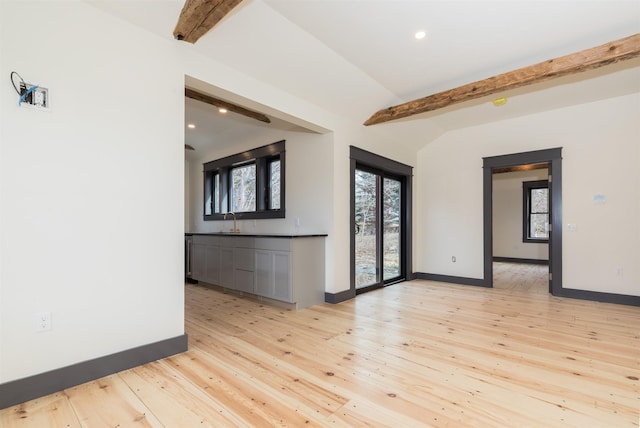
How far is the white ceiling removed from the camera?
2.51m

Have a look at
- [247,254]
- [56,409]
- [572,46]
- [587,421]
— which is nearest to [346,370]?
[587,421]

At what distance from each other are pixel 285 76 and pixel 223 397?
290 centimetres

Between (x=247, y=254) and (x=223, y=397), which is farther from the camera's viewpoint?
(x=247, y=254)

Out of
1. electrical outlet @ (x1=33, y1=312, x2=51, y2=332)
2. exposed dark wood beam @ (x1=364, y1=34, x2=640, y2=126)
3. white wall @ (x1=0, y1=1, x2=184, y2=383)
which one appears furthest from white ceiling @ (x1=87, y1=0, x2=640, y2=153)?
electrical outlet @ (x1=33, y1=312, x2=51, y2=332)

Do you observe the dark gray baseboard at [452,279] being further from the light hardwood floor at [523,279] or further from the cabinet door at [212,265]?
the cabinet door at [212,265]

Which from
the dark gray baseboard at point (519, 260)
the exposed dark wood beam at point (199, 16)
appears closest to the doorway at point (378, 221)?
the exposed dark wood beam at point (199, 16)

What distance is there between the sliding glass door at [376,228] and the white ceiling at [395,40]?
4.79 ft

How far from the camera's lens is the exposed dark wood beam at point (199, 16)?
6.70 ft

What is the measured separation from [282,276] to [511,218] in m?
7.82

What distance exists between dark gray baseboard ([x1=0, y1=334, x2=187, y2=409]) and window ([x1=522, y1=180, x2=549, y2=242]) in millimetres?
9165

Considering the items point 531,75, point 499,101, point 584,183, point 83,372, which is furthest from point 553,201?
point 83,372

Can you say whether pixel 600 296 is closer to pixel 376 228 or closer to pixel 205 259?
pixel 376 228

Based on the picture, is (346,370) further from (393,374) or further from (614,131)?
(614,131)

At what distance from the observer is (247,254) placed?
170 inches
